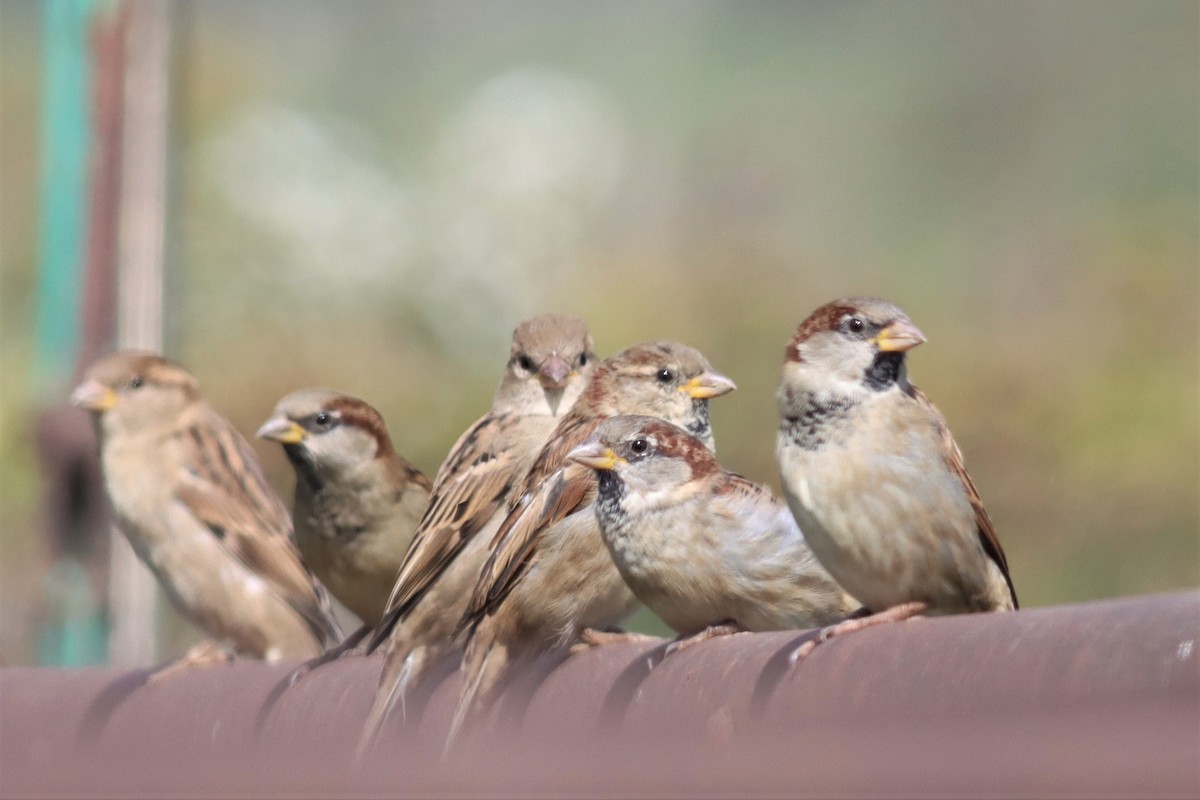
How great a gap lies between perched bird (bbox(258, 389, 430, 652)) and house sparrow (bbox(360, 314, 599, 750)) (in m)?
0.23

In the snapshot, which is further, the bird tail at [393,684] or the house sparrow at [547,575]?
the house sparrow at [547,575]

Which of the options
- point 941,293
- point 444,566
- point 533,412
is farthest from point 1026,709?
point 941,293

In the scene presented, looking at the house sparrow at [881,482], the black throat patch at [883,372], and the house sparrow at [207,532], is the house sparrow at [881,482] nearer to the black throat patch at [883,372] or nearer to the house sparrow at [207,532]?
the black throat patch at [883,372]

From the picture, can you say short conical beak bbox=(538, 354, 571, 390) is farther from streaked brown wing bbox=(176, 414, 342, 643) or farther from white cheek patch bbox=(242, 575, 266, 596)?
white cheek patch bbox=(242, 575, 266, 596)

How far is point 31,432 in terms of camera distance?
17.3 feet

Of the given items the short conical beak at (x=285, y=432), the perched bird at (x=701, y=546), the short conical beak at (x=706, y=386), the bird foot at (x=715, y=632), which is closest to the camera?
the bird foot at (x=715, y=632)

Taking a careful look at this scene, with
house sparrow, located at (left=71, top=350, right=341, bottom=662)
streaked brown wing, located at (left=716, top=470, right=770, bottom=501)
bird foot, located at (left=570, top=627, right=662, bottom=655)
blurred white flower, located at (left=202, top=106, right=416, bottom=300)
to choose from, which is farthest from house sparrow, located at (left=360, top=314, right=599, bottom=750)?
blurred white flower, located at (left=202, top=106, right=416, bottom=300)

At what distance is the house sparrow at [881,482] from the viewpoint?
94.0 inches

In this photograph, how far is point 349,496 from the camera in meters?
3.74

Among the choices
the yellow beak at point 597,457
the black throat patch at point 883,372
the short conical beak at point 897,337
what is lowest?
the yellow beak at point 597,457

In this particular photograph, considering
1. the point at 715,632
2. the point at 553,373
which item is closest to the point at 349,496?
the point at 553,373

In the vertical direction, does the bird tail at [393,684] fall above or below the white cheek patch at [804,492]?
below

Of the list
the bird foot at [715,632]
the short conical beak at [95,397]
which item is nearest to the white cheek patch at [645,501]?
the bird foot at [715,632]

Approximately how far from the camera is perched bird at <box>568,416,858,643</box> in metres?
2.73
